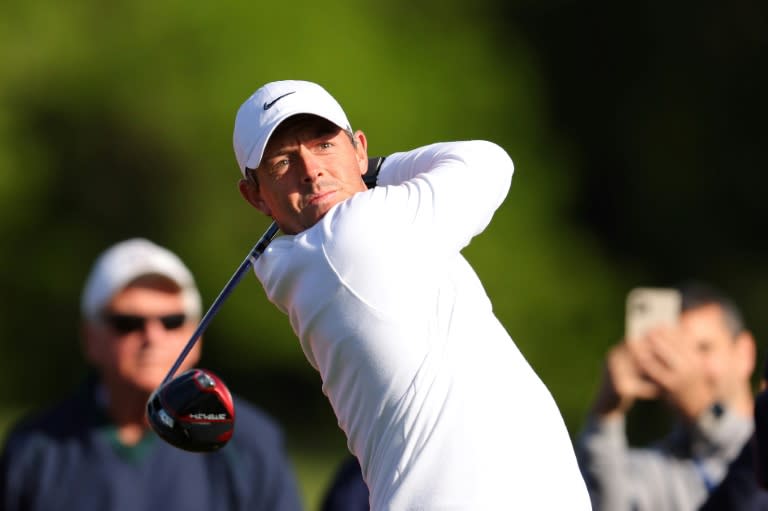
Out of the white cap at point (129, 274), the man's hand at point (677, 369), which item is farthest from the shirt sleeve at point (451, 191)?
the white cap at point (129, 274)

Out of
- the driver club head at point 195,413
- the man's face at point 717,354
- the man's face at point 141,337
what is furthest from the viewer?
the man's face at point 141,337

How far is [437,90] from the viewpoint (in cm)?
1938

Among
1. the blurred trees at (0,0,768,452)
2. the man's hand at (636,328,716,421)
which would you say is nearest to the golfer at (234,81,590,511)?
the man's hand at (636,328,716,421)

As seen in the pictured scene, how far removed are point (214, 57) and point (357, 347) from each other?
1482 centimetres

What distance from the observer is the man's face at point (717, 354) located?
255 inches

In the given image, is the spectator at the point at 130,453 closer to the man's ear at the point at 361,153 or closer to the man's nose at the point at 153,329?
the man's nose at the point at 153,329

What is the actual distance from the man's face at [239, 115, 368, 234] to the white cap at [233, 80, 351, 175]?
5 centimetres

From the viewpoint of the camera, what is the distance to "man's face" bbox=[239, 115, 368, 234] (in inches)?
172

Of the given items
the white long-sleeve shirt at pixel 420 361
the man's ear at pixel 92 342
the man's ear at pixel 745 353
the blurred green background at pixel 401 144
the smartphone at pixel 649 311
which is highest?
Answer: the white long-sleeve shirt at pixel 420 361

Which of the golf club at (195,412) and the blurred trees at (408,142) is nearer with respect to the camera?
the golf club at (195,412)

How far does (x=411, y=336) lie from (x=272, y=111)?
2.41 ft

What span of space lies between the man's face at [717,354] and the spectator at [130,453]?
5.45 ft

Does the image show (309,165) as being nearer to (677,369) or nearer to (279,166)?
(279,166)

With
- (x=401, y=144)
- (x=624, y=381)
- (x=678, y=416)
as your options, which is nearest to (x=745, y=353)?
(x=678, y=416)
